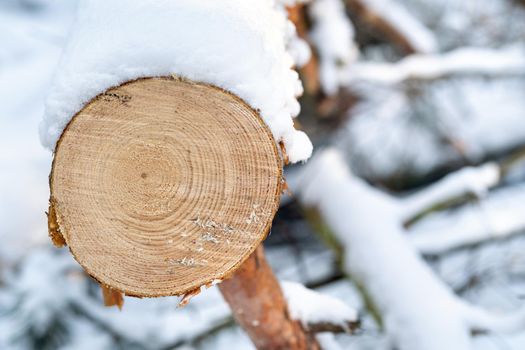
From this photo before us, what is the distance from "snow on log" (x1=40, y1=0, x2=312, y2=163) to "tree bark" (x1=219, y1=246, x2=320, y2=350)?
1.23 feet

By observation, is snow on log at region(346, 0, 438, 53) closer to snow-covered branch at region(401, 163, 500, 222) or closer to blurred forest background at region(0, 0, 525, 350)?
blurred forest background at region(0, 0, 525, 350)

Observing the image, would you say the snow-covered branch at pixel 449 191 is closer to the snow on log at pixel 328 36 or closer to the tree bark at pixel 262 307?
the snow on log at pixel 328 36

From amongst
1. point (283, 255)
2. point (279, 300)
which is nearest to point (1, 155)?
point (283, 255)

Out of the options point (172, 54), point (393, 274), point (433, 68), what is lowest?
point (393, 274)

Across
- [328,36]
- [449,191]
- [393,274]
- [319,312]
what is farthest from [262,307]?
[328,36]

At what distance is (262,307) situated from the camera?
1.16 m

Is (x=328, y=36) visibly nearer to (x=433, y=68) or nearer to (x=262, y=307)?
(x=433, y=68)

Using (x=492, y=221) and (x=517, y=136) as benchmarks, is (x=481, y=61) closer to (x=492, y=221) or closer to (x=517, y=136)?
(x=517, y=136)

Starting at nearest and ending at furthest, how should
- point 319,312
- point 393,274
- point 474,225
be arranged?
point 319,312 < point 393,274 < point 474,225

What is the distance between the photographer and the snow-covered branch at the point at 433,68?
2.44 metres

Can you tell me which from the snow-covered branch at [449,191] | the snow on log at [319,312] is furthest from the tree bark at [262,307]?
the snow-covered branch at [449,191]

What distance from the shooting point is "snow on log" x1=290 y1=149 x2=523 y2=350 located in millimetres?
1479

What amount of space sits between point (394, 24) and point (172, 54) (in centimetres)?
212

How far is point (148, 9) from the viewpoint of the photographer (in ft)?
2.64
